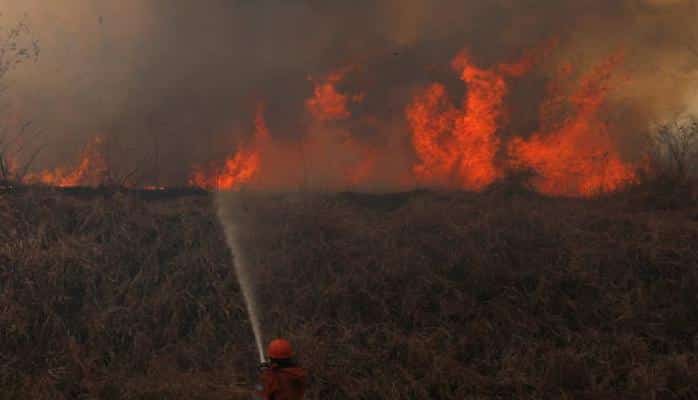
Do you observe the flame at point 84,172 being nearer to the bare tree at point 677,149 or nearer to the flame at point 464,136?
the flame at point 464,136

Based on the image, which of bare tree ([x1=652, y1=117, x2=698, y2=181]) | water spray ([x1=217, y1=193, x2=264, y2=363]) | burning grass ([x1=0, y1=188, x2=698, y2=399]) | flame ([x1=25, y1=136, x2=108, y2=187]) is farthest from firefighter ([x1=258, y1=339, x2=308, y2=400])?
bare tree ([x1=652, y1=117, x2=698, y2=181])

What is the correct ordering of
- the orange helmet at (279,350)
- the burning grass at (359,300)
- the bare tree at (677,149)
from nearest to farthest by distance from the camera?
1. the orange helmet at (279,350)
2. the burning grass at (359,300)
3. the bare tree at (677,149)

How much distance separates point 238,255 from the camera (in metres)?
10.9

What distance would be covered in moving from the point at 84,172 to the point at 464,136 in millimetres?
12135

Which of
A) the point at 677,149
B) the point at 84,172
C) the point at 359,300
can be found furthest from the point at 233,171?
the point at 677,149

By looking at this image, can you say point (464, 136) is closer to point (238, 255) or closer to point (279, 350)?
point (238, 255)

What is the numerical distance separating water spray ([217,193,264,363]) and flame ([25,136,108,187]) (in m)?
3.62

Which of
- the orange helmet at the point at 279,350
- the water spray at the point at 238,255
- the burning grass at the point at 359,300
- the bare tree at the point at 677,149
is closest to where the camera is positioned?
the orange helmet at the point at 279,350

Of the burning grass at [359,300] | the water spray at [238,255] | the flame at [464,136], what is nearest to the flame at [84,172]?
the burning grass at [359,300]

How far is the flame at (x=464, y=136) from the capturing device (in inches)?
643

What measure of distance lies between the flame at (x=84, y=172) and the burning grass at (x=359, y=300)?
6.63 feet

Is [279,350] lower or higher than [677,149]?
lower

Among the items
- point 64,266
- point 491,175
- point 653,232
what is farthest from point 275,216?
point 653,232

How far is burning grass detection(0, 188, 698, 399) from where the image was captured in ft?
23.0
